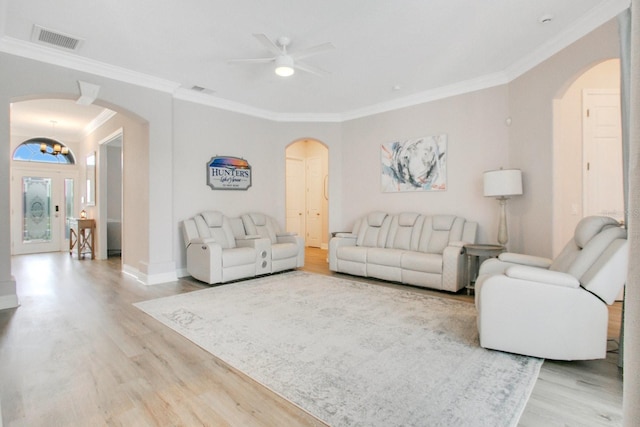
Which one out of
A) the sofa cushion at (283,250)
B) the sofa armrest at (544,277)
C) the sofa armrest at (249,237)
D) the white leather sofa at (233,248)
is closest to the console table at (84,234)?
the white leather sofa at (233,248)

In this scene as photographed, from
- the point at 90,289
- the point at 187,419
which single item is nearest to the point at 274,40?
the point at 187,419

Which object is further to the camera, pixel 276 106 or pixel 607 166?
pixel 276 106

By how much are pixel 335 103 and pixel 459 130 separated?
2127 mm

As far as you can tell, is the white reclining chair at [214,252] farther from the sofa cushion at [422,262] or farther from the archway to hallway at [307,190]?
the archway to hallway at [307,190]

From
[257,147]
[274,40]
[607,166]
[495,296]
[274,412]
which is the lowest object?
[274,412]

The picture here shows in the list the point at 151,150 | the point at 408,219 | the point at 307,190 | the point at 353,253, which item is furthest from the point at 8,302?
the point at 307,190

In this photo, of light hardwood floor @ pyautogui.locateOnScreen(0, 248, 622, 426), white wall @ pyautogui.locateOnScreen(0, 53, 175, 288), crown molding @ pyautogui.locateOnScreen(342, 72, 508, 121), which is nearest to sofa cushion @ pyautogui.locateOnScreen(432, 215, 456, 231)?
crown molding @ pyautogui.locateOnScreen(342, 72, 508, 121)

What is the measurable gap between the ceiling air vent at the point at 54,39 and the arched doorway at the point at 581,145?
5612 mm

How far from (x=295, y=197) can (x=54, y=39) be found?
20.3 feet

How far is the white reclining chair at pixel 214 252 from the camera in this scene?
183 inches

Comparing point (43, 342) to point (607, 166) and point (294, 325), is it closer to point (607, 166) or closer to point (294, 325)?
point (294, 325)

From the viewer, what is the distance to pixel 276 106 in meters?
6.04

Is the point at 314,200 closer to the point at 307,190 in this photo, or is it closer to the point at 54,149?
the point at 307,190

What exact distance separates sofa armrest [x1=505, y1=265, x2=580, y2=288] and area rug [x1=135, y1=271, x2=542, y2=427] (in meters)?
0.60
